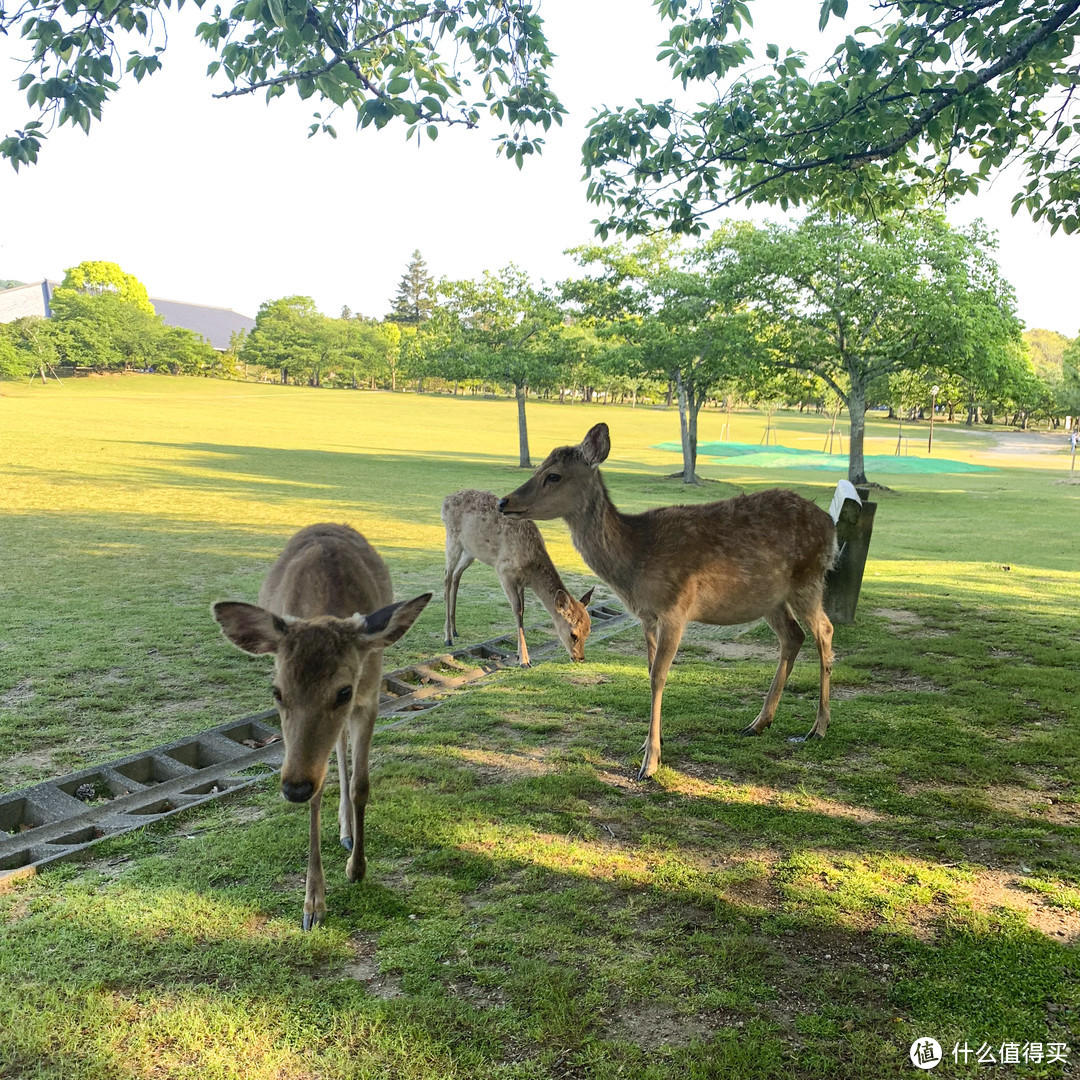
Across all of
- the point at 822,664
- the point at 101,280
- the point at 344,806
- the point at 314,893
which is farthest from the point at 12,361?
the point at 314,893

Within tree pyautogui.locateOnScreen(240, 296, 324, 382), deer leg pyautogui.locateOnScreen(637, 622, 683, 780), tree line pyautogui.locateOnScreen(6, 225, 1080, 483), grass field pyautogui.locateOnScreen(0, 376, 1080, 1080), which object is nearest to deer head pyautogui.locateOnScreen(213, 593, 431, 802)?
grass field pyautogui.locateOnScreen(0, 376, 1080, 1080)

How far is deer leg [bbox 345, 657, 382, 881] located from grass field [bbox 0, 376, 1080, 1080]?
9 centimetres

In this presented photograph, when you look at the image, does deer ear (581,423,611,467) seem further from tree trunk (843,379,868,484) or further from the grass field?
tree trunk (843,379,868,484)

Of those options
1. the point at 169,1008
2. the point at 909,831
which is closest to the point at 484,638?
the point at 909,831

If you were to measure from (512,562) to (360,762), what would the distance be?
4.39 meters

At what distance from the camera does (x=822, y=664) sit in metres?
5.49

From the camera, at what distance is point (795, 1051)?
2570 mm

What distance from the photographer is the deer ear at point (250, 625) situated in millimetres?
3172

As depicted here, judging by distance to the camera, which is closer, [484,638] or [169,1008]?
[169,1008]

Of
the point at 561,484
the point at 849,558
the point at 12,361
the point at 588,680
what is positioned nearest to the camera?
the point at 561,484

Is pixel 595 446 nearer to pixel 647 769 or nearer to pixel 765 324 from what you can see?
pixel 647 769

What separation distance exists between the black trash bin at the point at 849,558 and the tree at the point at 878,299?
56.6 feet

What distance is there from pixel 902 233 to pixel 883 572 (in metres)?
17.7

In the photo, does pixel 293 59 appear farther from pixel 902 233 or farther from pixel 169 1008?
pixel 902 233
